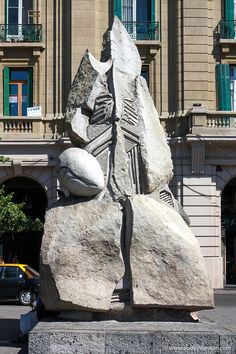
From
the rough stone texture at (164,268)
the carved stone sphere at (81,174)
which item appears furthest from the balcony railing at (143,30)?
the rough stone texture at (164,268)

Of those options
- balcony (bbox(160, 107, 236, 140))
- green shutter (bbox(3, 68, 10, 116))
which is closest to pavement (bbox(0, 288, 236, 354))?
balcony (bbox(160, 107, 236, 140))

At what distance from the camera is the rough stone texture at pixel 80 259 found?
8.06 meters

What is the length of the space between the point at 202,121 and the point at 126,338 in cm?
1946

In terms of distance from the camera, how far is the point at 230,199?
28656 millimetres

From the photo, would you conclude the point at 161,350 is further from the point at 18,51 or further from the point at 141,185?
the point at 18,51

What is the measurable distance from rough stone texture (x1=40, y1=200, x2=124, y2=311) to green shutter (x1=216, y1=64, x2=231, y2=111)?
19445mm

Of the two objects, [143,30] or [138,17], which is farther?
[138,17]

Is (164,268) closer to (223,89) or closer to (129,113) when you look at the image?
(129,113)

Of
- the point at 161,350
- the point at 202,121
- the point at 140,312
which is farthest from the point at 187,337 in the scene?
the point at 202,121

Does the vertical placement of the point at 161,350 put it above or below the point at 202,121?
below

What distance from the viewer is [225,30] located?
2770 cm

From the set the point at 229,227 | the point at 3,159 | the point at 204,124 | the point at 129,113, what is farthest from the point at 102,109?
the point at 229,227

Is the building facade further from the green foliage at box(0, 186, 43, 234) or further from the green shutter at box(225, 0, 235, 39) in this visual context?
the green foliage at box(0, 186, 43, 234)

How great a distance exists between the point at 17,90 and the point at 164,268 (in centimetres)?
2053
